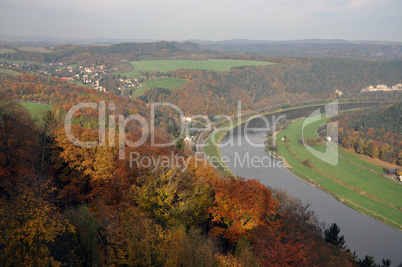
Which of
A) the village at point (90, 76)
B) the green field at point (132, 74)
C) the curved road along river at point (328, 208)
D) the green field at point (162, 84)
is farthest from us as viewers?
the green field at point (132, 74)

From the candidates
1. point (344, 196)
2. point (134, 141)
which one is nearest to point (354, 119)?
point (344, 196)

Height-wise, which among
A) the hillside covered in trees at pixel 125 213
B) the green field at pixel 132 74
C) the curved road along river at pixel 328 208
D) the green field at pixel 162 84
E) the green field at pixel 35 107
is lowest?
the curved road along river at pixel 328 208

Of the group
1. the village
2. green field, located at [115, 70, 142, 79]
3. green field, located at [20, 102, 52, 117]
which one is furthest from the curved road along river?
green field, located at [115, 70, 142, 79]

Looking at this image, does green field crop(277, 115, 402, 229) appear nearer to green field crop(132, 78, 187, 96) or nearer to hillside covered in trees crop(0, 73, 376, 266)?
hillside covered in trees crop(0, 73, 376, 266)

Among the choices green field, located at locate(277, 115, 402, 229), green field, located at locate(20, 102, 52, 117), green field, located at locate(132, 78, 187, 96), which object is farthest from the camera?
green field, located at locate(132, 78, 187, 96)

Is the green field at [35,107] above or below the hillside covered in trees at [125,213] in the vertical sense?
above

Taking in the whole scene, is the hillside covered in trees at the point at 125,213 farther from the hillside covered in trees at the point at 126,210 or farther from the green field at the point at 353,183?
the green field at the point at 353,183

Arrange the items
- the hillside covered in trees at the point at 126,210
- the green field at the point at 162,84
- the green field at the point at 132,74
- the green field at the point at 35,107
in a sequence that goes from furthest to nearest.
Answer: the green field at the point at 132,74, the green field at the point at 162,84, the green field at the point at 35,107, the hillside covered in trees at the point at 126,210

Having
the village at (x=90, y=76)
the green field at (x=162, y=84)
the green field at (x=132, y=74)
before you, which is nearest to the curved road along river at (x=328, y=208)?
the green field at (x=162, y=84)
